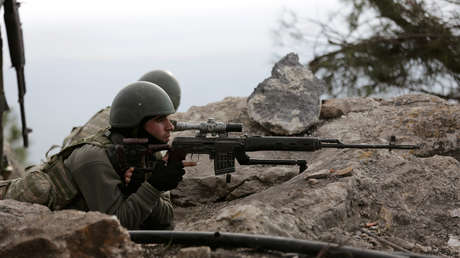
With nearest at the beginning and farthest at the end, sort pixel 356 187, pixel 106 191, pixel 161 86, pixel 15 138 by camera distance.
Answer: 1. pixel 106 191
2. pixel 356 187
3. pixel 161 86
4. pixel 15 138

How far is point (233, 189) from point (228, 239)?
235cm

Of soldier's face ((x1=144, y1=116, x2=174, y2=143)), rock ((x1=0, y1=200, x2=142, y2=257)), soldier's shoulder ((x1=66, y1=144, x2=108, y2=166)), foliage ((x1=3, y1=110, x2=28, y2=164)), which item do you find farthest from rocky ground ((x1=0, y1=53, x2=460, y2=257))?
→ foliage ((x1=3, y1=110, x2=28, y2=164))

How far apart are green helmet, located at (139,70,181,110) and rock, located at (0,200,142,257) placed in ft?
10.2

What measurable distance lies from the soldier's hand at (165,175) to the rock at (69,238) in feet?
2.95

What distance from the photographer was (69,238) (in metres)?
3.07

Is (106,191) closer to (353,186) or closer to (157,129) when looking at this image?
(157,129)

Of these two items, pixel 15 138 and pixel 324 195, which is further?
pixel 15 138

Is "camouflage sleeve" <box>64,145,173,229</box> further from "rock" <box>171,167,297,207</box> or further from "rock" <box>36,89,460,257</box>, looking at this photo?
"rock" <box>171,167,297,207</box>

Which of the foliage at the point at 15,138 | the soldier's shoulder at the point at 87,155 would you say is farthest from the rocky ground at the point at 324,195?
the foliage at the point at 15,138

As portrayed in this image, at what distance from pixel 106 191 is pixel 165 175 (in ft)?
1.26

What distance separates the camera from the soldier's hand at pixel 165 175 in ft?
13.4

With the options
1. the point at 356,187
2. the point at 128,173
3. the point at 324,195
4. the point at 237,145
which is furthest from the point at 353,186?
the point at 128,173

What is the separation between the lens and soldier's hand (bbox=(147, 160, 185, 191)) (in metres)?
4.09

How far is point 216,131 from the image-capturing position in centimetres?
491
